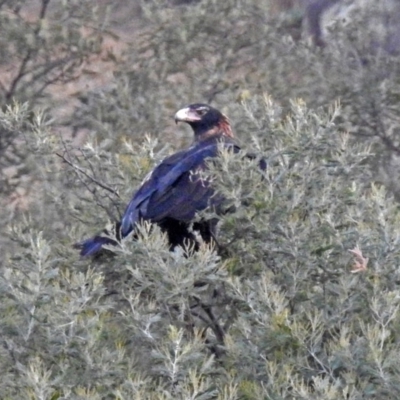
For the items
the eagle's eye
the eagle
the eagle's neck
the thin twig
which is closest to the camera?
the thin twig

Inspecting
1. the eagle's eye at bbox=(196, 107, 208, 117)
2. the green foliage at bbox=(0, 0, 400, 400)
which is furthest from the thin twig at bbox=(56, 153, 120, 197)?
the eagle's eye at bbox=(196, 107, 208, 117)

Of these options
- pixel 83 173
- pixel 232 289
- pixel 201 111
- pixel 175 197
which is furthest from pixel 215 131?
pixel 232 289

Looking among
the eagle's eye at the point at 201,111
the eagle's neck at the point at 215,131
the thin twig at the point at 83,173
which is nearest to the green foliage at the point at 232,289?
the thin twig at the point at 83,173

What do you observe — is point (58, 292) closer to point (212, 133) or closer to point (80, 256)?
point (80, 256)

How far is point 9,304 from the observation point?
425 cm

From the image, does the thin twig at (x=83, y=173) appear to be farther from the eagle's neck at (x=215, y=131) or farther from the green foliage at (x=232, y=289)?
the eagle's neck at (x=215, y=131)

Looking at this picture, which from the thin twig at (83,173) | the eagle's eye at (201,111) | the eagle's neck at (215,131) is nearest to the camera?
the thin twig at (83,173)

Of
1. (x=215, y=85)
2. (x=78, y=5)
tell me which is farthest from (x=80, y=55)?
(x=215, y=85)

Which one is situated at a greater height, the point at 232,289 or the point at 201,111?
the point at 232,289

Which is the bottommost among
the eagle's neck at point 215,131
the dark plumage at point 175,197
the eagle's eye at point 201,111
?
the eagle's neck at point 215,131

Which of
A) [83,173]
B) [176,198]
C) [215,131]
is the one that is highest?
[83,173]

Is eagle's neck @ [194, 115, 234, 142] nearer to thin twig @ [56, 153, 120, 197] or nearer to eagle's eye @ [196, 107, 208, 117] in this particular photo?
eagle's eye @ [196, 107, 208, 117]

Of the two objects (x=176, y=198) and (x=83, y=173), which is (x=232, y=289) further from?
(x=176, y=198)

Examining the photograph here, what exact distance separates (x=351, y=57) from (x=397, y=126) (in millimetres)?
851
